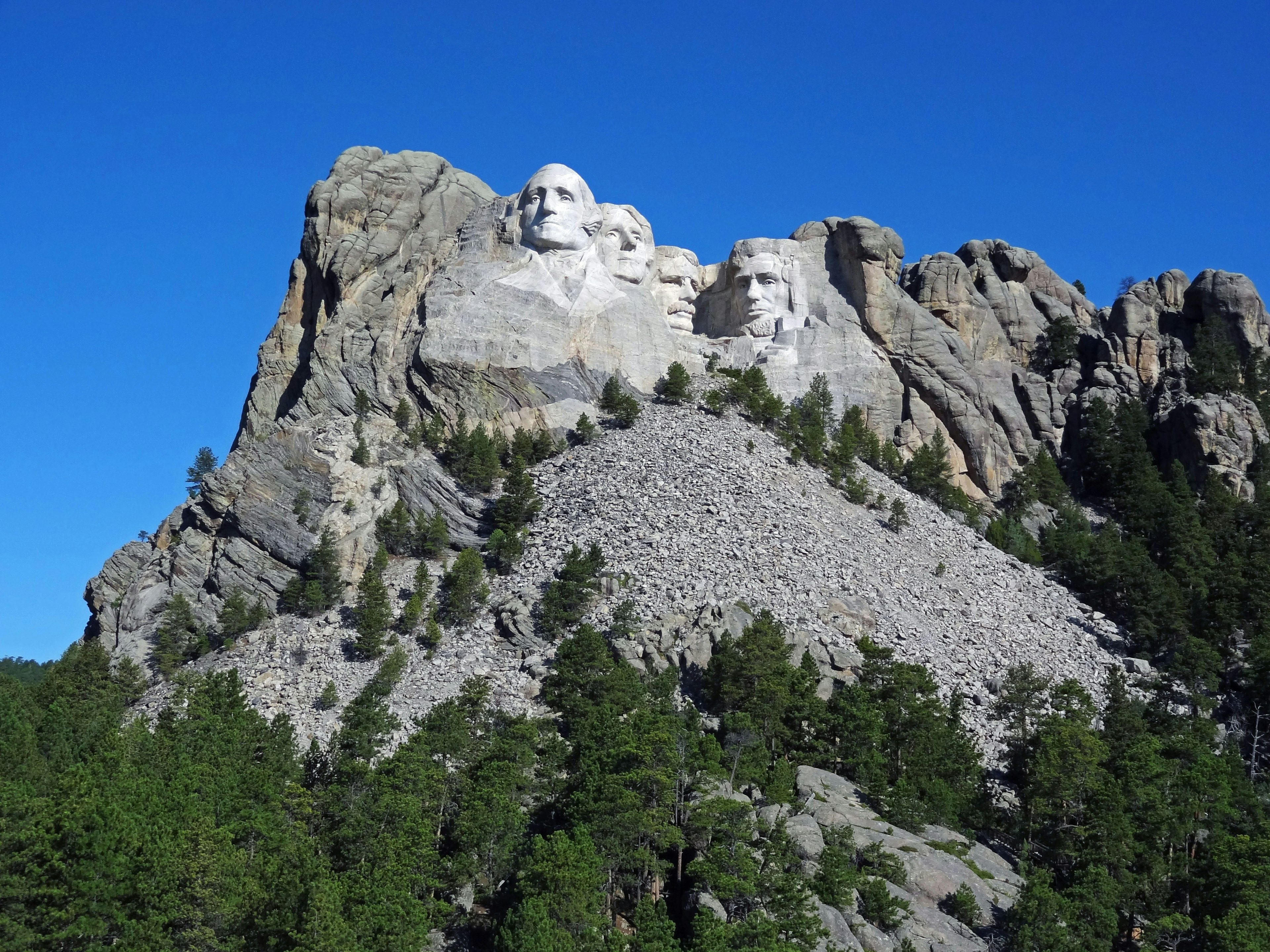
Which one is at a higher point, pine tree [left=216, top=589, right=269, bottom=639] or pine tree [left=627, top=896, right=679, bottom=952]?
pine tree [left=216, top=589, right=269, bottom=639]

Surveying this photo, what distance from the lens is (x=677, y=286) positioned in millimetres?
110812

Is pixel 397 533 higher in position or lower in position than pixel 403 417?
lower

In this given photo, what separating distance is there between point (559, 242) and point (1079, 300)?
159 ft

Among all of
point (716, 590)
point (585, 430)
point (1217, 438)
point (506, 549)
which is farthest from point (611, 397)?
point (1217, 438)

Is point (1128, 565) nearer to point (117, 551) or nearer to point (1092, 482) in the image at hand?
point (1092, 482)

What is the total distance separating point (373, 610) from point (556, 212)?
115ft

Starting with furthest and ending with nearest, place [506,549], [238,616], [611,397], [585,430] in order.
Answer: [611,397]
[585,430]
[506,549]
[238,616]

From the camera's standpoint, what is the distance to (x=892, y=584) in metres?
83.4

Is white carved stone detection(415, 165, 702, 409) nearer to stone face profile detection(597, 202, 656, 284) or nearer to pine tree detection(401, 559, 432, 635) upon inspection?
stone face profile detection(597, 202, 656, 284)

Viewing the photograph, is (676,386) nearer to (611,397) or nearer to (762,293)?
(611,397)

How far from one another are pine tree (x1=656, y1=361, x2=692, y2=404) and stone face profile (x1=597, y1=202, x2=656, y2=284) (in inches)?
382

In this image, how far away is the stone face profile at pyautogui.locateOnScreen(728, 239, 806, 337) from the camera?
10825cm

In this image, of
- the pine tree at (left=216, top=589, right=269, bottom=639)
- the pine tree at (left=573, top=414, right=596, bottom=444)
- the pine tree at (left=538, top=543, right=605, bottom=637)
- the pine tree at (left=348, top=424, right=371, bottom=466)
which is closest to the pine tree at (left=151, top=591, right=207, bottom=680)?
the pine tree at (left=216, top=589, right=269, bottom=639)

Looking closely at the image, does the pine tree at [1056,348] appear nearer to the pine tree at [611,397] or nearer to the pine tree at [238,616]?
→ the pine tree at [611,397]
